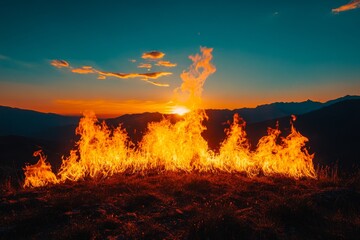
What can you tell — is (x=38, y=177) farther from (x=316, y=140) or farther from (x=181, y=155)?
(x=316, y=140)

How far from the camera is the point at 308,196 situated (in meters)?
9.91

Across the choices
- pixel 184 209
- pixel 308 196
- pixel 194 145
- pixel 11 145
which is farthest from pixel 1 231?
pixel 11 145

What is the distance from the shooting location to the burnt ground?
23.6 ft

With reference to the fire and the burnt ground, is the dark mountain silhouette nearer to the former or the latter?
the fire

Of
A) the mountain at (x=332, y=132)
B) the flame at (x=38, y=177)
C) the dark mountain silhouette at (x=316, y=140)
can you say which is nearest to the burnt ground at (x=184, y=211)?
the flame at (x=38, y=177)

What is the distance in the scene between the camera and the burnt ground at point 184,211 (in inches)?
283

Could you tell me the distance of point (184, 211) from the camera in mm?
9031

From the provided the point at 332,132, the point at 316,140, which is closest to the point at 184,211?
the point at 316,140

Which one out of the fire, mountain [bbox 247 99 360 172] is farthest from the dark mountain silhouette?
the fire

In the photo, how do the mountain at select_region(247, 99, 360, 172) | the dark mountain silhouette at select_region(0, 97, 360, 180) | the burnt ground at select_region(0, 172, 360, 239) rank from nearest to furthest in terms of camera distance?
the burnt ground at select_region(0, 172, 360, 239), the dark mountain silhouette at select_region(0, 97, 360, 180), the mountain at select_region(247, 99, 360, 172)

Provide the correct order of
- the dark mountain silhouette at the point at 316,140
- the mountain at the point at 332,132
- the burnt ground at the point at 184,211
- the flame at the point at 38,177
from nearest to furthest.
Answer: the burnt ground at the point at 184,211
the flame at the point at 38,177
the dark mountain silhouette at the point at 316,140
the mountain at the point at 332,132

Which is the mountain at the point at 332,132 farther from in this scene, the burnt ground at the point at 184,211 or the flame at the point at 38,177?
the flame at the point at 38,177

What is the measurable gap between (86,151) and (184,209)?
9350 millimetres

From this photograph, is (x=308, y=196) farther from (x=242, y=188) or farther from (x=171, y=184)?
(x=171, y=184)
